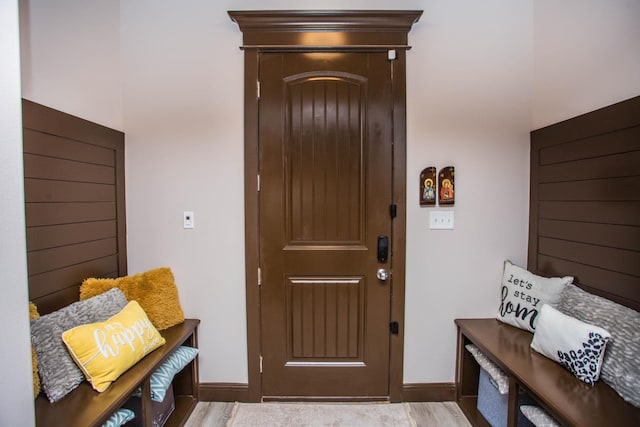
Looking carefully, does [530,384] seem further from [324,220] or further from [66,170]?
[66,170]

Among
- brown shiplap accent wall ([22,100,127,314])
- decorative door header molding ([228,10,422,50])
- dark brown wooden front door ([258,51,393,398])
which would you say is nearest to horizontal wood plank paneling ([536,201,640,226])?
dark brown wooden front door ([258,51,393,398])

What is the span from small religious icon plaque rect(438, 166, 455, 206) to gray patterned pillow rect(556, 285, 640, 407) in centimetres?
85

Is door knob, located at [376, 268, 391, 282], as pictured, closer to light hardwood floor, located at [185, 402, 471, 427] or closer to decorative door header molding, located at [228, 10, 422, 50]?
light hardwood floor, located at [185, 402, 471, 427]

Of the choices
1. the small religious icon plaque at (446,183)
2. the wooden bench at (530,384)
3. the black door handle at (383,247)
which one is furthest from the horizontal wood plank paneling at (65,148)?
the wooden bench at (530,384)

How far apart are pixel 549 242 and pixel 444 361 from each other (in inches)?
39.5

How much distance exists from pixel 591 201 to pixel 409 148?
98 cm

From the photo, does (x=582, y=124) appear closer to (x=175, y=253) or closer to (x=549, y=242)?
(x=549, y=242)

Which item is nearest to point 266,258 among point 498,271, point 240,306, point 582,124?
point 240,306

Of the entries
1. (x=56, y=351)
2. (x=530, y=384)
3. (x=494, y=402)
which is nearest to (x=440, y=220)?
(x=530, y=384)

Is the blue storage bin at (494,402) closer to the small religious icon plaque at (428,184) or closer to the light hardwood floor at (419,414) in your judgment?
the light hardwood floor at (419,414)

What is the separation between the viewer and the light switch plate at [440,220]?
1870 millimetres

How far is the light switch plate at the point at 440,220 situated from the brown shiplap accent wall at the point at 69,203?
2017 mm

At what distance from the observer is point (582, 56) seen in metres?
1.57

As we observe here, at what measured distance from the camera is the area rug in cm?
170
